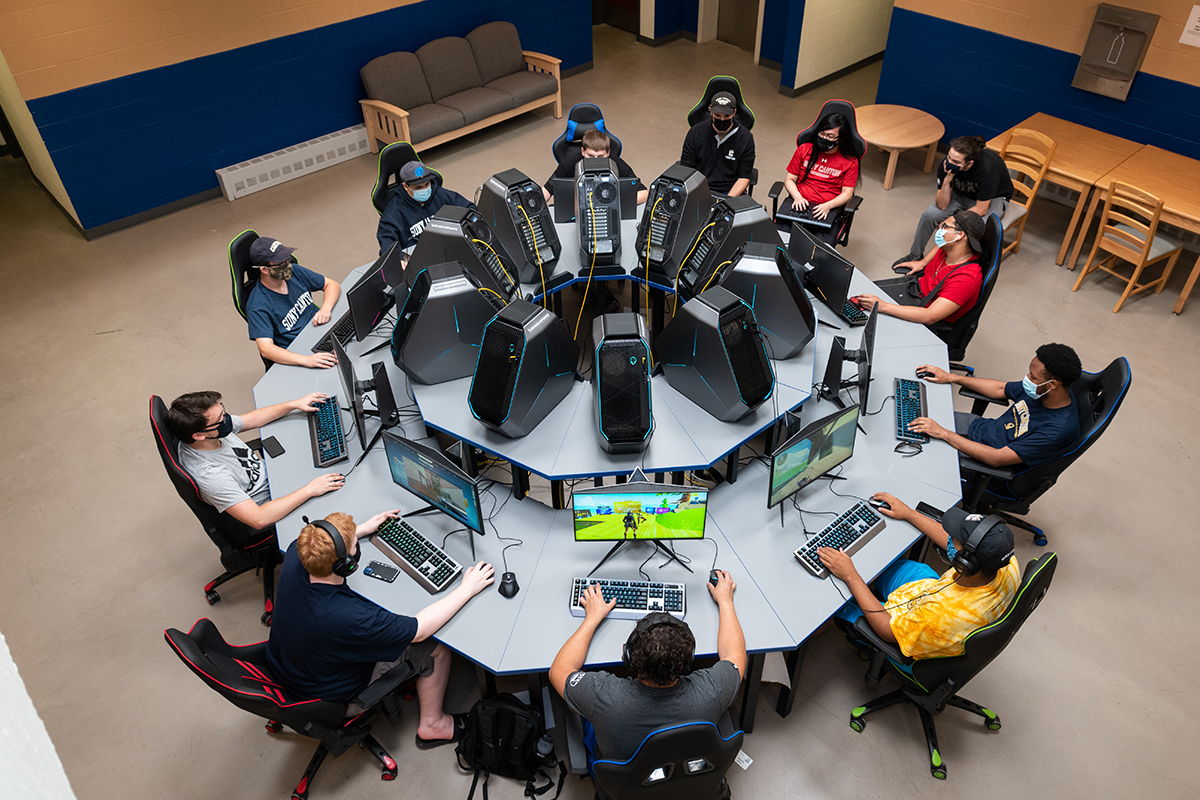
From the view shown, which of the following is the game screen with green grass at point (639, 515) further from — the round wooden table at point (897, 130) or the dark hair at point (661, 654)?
the round wooden table at point (897, 130)

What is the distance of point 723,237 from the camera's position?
173 inches

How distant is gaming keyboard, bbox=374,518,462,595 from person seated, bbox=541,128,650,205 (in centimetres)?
233

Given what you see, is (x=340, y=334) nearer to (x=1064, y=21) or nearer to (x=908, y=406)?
(x=908, y=406)

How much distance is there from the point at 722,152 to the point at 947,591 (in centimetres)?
384

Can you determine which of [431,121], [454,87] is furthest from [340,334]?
[454,87]

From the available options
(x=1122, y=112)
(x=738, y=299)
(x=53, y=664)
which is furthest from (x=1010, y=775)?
(x=1122, y=112)

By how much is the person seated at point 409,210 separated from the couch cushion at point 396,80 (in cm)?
297

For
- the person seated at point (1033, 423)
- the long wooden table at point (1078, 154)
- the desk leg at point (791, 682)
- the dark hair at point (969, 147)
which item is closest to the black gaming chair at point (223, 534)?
the desk leg at point (791, 682)

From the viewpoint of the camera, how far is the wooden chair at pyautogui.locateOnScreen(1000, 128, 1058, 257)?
19.6ft

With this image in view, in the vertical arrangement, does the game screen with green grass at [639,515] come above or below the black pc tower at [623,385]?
below

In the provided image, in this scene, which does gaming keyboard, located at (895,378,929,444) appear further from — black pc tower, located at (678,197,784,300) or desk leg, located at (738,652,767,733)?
desk leg, located at (738,652,767,733)

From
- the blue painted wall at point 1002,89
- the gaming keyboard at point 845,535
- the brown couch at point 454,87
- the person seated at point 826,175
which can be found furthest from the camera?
the brown couch at point 454,87

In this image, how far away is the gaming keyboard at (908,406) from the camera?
3922 mm

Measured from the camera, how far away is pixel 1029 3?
664 centimetres
